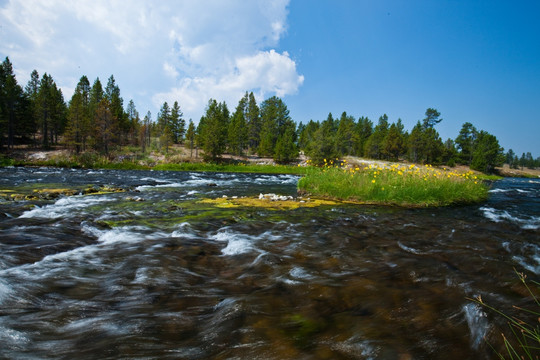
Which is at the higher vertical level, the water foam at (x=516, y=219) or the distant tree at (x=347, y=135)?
the distant tree at (x=347, y=135)

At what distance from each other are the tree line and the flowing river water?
46.4 m

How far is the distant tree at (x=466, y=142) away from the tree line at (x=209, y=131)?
26 cm

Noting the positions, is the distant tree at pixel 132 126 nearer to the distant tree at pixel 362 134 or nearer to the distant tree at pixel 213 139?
the distant tree at pixel 213 139

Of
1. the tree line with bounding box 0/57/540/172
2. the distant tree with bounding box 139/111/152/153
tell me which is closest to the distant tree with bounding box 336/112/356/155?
the tree line with bounding box 0/57/540/172

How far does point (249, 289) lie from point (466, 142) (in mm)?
102483

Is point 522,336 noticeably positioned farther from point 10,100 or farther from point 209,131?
point 10,100

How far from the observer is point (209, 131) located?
181ft

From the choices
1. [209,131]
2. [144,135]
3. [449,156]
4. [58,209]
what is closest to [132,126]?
[144,135]

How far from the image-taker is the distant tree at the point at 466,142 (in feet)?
254

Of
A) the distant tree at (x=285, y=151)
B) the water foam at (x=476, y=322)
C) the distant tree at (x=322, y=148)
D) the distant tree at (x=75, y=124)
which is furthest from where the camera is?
the distant tree at (x=285, y=151)

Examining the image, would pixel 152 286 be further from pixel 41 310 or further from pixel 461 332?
pixel 461 332

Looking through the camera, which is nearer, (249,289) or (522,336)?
(522,336)

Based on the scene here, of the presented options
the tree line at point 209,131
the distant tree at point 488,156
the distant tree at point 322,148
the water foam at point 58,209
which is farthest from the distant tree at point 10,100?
the distant tree at point 488,156

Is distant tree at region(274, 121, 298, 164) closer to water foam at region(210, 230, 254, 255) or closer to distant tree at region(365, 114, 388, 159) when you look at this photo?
distant tree at region(365, 114, 388, 159)
